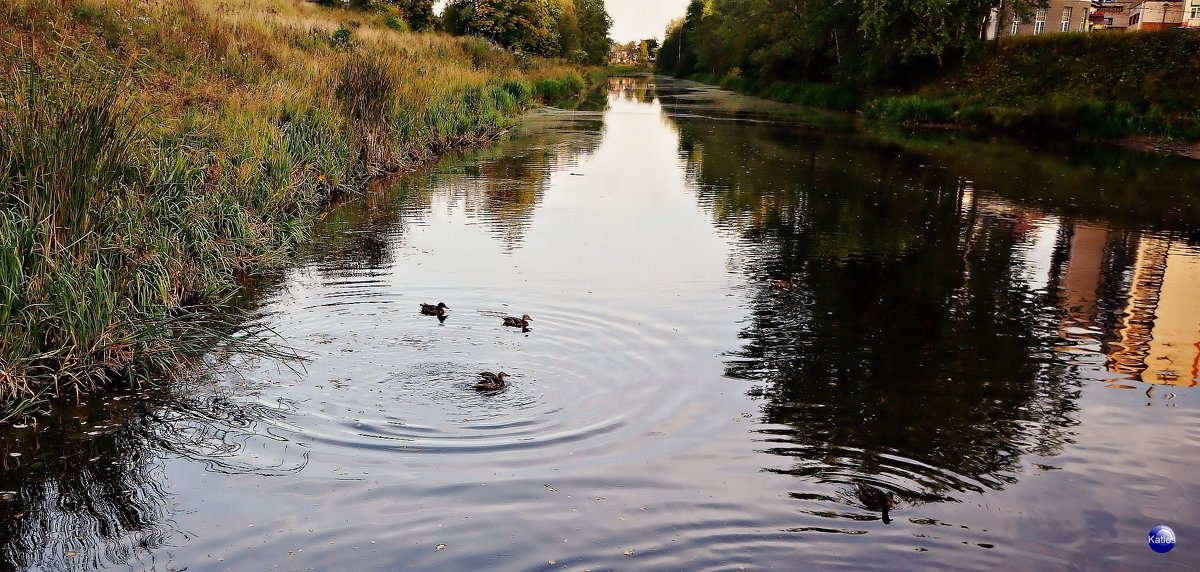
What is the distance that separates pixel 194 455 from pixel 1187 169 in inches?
899

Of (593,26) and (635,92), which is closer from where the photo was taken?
(635,92)

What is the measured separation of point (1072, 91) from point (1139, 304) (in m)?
25.3

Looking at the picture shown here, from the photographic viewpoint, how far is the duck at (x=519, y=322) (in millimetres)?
7926

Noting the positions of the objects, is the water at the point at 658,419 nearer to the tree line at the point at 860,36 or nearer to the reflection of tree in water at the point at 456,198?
the reflection of tree in water at the point at 456,198

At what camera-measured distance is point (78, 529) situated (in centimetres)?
468

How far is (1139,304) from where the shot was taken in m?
9.58

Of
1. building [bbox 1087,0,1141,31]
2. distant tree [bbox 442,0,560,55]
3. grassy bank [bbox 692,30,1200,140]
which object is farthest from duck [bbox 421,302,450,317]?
building [bbox 1087,0,1141,31]

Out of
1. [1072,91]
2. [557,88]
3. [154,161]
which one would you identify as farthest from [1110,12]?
[154,161]

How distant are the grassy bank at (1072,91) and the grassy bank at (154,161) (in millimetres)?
20671

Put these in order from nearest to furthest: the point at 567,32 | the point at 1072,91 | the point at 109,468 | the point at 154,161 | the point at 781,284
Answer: the point at 109,468 → the point at 154,161 → the point at 781,284 → the point at 1072,91 → the point at 567,32

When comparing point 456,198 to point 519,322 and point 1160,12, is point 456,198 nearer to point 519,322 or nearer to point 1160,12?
point 519,322

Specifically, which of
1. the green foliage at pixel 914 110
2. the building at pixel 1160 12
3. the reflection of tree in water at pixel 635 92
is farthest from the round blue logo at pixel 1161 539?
the reflection of tree in water at pixel 635 92

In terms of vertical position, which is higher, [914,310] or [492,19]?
[492,19]

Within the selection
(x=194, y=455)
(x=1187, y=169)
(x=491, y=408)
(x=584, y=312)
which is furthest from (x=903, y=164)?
(x=194, y=455)
